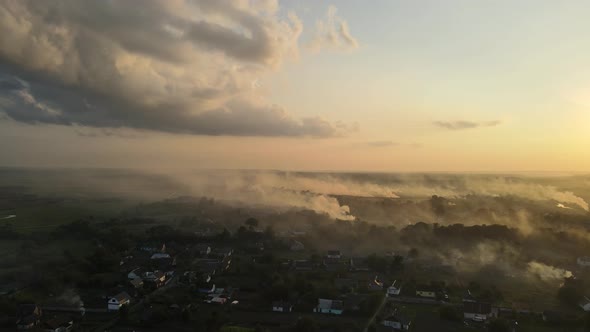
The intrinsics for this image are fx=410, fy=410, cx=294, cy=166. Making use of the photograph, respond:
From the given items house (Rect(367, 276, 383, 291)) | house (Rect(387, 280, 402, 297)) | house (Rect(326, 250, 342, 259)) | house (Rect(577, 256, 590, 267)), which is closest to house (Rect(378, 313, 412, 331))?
house (Rect(387, 280, 402, 297))

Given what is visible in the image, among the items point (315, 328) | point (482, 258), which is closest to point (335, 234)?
point (482, 258)

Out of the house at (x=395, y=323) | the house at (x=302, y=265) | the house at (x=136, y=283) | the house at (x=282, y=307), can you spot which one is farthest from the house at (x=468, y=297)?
the house at (x=136, y=283)

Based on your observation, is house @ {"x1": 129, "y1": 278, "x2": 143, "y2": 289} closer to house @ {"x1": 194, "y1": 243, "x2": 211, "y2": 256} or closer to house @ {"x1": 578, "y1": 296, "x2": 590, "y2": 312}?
house @ {"x1": 194, "y1": 243, "x2": 211, "y2": 256}

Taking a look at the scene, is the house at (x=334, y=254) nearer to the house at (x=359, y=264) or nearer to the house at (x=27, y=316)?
the house at (x=359, y=264)

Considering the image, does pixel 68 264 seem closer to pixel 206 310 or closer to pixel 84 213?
pixel 206 310

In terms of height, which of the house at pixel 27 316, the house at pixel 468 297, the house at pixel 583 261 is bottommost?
the house at pixel 27 316
